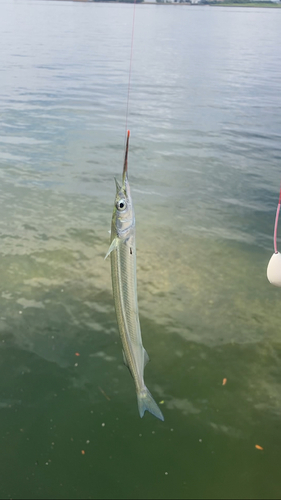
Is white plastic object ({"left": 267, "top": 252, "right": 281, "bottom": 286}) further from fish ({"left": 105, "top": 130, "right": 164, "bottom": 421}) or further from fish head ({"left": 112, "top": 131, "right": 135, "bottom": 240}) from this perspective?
fish head ({"left": 112, "top": 131, "right": 135, "bottom": 240})

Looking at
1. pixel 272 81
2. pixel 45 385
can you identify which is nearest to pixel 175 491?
pixel 45 385

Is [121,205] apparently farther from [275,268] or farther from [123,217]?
[275,268]

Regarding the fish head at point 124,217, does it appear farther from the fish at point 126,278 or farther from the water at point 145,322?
the water at point 145,322

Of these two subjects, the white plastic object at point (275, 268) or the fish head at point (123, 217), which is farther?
the white plastic object at point (275, 268)

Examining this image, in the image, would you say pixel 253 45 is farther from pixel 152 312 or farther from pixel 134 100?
pixel 152 312

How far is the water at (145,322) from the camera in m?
4.08

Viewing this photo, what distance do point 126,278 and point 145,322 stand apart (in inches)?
101

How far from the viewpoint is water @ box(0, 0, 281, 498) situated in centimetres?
408

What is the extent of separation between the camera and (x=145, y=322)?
5.79 meters

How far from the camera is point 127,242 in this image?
3.23m

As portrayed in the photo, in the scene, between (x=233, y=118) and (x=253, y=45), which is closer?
(x=233, y=118)

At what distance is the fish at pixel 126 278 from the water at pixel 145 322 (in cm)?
102

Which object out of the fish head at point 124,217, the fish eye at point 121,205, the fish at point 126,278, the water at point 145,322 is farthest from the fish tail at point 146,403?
the fish eye at point 121,205

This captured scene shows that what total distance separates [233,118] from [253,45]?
38.2 meters
